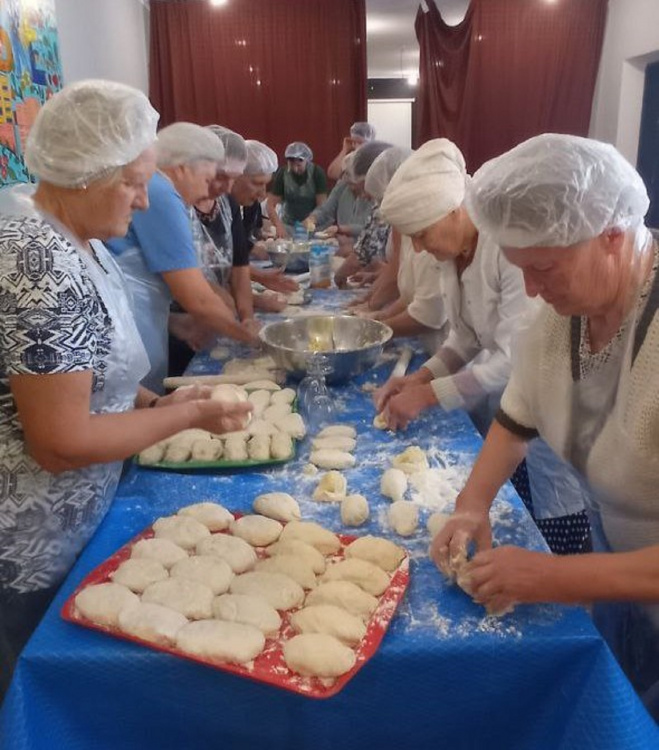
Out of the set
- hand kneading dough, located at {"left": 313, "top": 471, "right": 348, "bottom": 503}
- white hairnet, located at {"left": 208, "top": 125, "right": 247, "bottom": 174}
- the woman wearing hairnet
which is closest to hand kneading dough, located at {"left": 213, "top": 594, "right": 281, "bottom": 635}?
hand kneading dough, located at {"left": 313, "top": 471, "right": 348, "bottom": 503}

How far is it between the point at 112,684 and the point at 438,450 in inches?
38.3

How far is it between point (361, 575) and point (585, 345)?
1.88 feet

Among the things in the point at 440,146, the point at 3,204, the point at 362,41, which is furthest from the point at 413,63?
the point at 3,204

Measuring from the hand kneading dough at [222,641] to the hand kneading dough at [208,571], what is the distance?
12 centimetres

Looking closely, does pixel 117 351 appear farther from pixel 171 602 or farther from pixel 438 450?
pixel 438 450

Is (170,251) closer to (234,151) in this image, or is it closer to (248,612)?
(234,151)

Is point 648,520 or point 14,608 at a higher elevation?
point 648,520

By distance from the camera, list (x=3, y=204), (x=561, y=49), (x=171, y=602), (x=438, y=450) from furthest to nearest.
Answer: (x=561, y=49) < (x=438, y=450) < (x=3, y=204) < (x=171, y=602)

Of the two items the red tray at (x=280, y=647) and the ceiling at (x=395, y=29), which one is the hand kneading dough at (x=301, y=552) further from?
the ceiling at (x=395, y=29)

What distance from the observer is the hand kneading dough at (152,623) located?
98cm

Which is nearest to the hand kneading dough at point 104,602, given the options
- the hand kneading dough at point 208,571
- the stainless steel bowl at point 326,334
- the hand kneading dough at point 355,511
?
the hand kneading dough at point 208,571

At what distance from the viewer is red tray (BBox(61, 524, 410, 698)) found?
910 mm

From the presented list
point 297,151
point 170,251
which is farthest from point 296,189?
point 170,251

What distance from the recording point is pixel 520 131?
6.83 m
